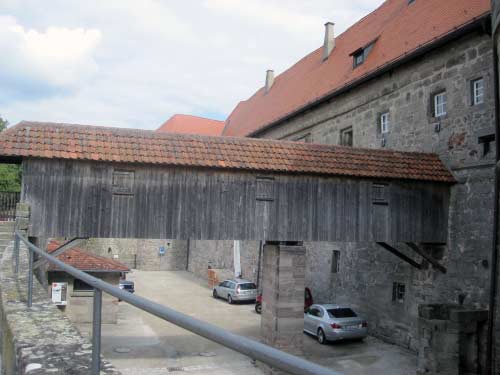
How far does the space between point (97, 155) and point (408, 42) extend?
428 inches

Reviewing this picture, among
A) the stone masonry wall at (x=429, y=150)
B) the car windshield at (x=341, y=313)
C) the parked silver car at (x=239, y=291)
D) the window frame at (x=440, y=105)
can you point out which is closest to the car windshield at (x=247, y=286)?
the parked silver car at (x=239, y=291)

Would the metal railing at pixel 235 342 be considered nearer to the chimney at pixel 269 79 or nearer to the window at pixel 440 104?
the window at pixel 440 104

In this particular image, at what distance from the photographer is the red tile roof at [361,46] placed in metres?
14.5

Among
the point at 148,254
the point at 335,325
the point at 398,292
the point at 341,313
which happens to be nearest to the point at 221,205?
the point at 335,325

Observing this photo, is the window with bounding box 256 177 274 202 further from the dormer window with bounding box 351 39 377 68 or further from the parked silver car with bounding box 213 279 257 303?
the parked silver car with bounding box 213 279 257 303

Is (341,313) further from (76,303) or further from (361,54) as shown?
(361,54)

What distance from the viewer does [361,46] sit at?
19594 millimetres

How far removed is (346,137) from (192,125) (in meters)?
28.1

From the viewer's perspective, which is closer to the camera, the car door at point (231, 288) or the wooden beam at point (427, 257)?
the wooden beam at point (427, 257)

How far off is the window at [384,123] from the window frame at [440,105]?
2.30m

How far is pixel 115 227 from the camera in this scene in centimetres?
1139

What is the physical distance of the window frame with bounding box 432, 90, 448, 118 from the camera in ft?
46.1

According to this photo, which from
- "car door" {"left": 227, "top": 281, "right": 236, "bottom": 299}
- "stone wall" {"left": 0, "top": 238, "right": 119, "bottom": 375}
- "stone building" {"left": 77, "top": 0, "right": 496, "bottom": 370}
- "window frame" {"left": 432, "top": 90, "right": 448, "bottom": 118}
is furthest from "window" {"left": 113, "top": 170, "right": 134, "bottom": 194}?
"car door" {"left": 227, "top": 281, "right": 236, "bottom": 299}

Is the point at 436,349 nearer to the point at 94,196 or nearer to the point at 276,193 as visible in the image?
the point at 276,193
